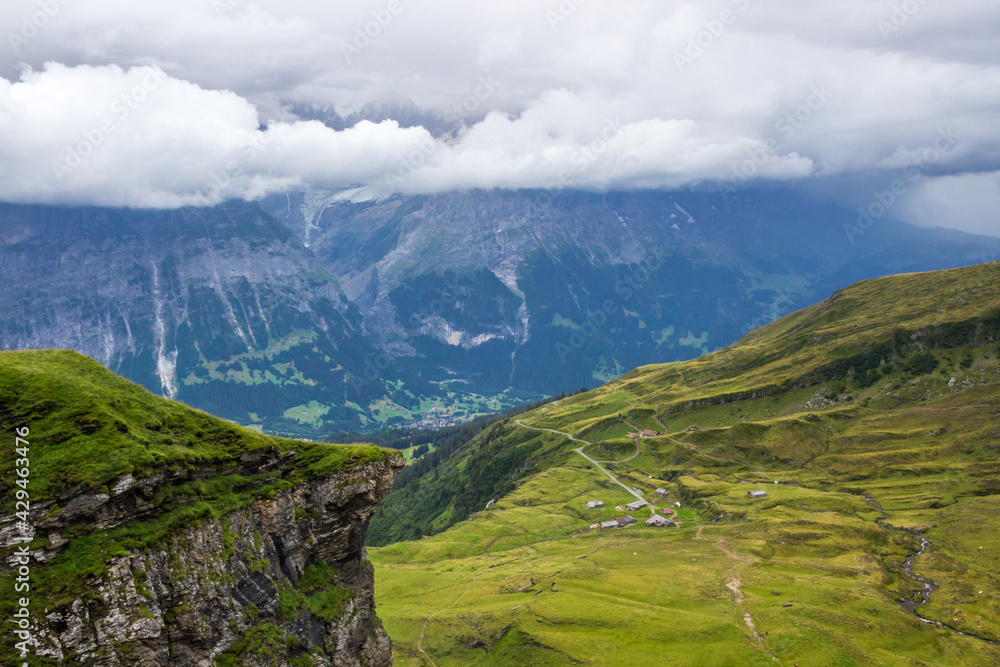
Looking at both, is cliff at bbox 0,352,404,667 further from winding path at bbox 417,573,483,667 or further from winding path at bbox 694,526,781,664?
winding path at bbox 694,526,781,664

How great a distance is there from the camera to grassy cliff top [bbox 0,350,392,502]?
3953 cm

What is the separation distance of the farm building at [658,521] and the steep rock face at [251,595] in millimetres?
133896

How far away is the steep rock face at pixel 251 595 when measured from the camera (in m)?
37.7

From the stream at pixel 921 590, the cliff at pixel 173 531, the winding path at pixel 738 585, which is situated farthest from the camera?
the stream at pixel 921 590

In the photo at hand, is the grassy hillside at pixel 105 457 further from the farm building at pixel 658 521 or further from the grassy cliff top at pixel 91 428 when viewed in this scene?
the farm building at pixel 658 521

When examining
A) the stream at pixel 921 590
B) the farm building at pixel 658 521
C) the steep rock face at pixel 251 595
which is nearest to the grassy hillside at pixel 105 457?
the steep rock face at pixel 251 595

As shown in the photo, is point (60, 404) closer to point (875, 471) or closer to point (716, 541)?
point (716, 541)

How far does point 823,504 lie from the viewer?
172 metres

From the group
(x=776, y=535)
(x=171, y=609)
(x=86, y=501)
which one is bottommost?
(x=776, y=535)

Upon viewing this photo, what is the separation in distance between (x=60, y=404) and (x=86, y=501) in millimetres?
8349

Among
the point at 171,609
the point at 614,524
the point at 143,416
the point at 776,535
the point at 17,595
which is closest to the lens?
the point at 17,595

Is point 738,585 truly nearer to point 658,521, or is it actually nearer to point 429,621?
point 658,521

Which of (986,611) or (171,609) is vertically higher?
(171,609)

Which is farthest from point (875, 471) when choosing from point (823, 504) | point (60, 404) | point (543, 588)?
point (60, 404)
